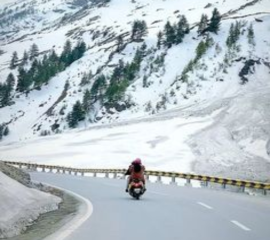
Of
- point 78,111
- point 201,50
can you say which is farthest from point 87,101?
point 201,50

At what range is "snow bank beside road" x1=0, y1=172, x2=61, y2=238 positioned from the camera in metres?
12.3

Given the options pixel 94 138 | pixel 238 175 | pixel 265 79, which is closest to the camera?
pixel 238 175

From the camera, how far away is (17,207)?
1397 centimetres

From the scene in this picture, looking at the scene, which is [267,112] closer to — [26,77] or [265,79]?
[265,79]

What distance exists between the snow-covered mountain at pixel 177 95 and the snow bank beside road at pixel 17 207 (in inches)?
1253

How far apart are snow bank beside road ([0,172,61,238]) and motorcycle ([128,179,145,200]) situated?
437cm

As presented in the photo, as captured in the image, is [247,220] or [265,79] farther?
[265,79]

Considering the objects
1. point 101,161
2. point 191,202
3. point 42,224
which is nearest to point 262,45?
point 101,161

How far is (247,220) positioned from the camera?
1448 cm

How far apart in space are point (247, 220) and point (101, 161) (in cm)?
4709

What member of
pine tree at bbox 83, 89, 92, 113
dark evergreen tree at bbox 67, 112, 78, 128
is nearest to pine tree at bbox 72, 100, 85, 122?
dark evergreen tree at bbox 67, 112, 78, 128

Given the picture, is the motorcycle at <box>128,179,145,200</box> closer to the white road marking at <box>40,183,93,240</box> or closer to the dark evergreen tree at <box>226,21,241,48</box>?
the white road marking at <box>40,183,93,240</box>

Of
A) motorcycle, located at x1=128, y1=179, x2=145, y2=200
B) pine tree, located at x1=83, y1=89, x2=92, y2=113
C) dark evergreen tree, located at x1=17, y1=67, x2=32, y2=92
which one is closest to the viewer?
motorcycle, located at x1=128, y1=179, x2=145, y2=200

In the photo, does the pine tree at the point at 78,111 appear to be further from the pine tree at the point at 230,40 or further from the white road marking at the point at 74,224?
the white road marking at the point at 74,224
